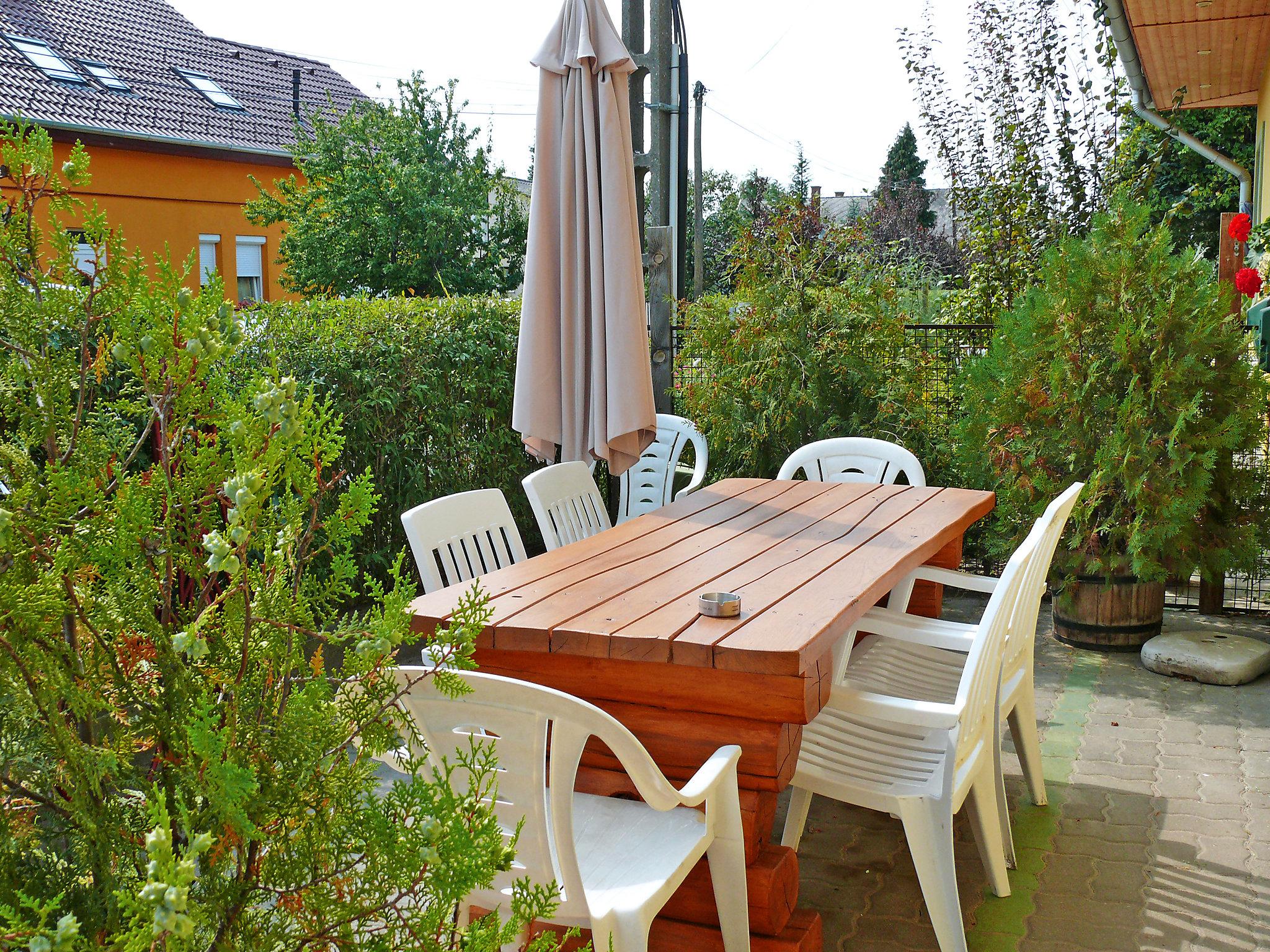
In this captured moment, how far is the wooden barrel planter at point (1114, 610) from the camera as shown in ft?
17.1

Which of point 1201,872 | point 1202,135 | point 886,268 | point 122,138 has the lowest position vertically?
point 1201,872

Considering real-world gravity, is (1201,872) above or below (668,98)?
below

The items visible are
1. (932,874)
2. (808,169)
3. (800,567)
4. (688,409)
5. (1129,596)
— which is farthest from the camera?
(808,169)

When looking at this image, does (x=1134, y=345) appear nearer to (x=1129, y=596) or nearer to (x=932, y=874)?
(x=1129, y=596)

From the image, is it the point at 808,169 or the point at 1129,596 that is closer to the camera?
the point at 1129,596

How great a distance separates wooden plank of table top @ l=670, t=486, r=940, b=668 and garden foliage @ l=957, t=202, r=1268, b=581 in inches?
47.4

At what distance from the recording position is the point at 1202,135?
11102mm

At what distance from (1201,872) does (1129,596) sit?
7.83 ft

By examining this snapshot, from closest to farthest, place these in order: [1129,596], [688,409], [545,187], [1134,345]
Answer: [545,187] < [1134,345] < [1129,596] < [688,409]

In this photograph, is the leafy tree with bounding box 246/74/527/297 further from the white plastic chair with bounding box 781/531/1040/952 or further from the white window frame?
the white plastic chair with bounding box 781/531/1040/952

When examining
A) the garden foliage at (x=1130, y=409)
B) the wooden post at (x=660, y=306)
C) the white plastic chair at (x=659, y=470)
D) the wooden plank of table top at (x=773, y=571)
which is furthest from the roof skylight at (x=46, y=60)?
the wooden plank of table top at (x=773, y=571)

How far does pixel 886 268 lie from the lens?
6.58 m

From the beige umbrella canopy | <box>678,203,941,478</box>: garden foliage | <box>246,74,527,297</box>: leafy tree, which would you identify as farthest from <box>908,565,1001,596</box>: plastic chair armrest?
<box>246,74,527,297</box>: leafy tree

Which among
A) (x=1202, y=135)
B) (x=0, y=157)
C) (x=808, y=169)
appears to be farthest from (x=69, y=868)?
(x=808, y=169)
